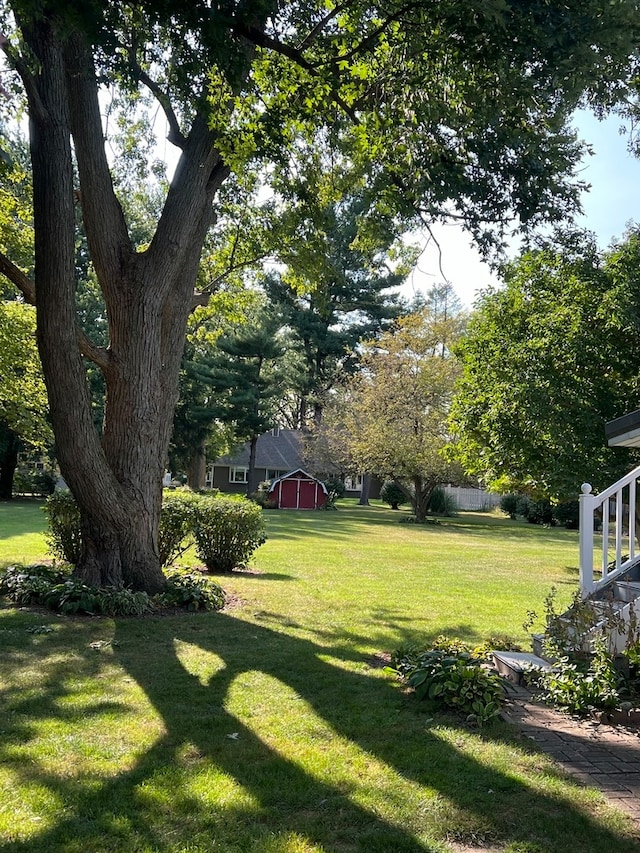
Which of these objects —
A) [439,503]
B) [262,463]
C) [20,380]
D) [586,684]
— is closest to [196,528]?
[586,684]

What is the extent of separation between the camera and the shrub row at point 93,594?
7.86 m

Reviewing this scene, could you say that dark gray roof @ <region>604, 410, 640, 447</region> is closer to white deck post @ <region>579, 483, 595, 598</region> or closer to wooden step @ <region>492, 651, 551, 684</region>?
white deck post @ <region>579, 483, 595, 598</region>

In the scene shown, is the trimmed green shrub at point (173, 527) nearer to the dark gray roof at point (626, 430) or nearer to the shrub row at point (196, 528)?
the shrub row at point (196, 528)

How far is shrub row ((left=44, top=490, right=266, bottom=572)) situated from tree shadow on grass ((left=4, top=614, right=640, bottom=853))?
5.05 m

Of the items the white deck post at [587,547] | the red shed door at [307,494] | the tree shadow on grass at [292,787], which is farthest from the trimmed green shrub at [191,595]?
the red shed door at [307,494]

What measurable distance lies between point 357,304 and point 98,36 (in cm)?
3829

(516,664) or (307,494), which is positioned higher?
(307,494)

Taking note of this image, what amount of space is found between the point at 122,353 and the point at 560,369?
9.88 metres

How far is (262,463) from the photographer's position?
47.8m

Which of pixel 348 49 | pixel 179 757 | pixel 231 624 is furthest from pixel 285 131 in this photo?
pixel 179 757

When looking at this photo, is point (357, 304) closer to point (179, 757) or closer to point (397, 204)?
point (397, 204)

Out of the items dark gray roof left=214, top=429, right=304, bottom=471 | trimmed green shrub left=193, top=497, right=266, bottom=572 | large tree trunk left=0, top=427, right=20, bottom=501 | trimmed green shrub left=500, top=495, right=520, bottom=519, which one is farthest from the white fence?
trimmed green shrub left=193, top=497, right=266, bottom=572

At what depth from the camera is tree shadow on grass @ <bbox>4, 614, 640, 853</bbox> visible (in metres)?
3.05

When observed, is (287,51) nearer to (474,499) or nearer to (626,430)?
(626,430)
